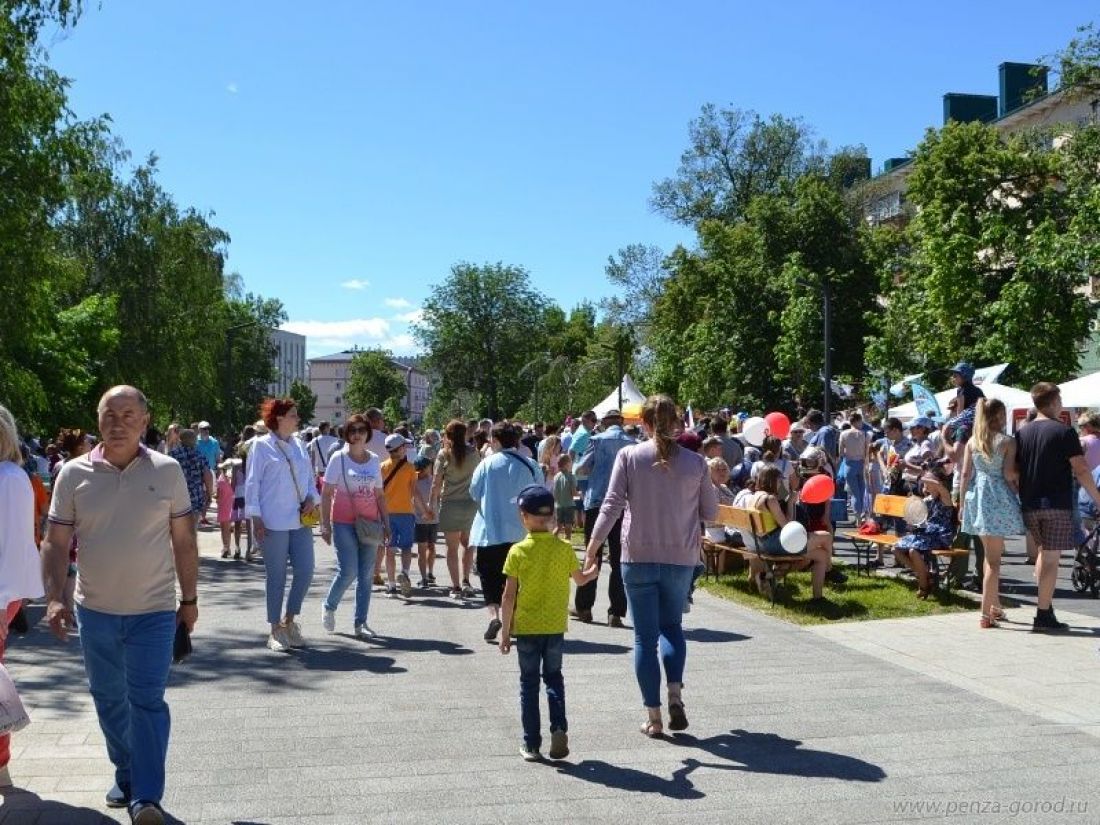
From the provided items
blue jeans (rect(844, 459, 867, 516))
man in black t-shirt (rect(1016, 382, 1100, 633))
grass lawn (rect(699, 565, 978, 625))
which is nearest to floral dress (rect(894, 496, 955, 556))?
grass lawn (rect(699, 565, 978, 625))

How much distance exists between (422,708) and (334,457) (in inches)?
142

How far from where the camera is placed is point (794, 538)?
36.8ft

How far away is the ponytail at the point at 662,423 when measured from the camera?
6.75 meters

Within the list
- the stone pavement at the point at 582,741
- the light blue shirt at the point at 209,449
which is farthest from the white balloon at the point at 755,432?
the stone pavement at the point at 582,741

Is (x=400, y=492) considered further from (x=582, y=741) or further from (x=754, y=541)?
(x=582, y=741)

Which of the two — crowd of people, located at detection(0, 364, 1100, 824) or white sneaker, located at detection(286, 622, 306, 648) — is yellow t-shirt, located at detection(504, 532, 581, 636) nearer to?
crowd of people, located at detection(0, 364, 1100, 824)

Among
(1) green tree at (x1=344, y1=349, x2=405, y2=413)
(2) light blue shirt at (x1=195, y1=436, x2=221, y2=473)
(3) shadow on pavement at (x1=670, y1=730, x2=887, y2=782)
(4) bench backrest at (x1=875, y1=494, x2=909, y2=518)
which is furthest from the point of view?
(1) green tree at (x1=344, y1=349, x2=405, y2=413)

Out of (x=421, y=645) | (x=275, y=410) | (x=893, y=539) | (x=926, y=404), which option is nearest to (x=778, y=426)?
(x=926, y=404)

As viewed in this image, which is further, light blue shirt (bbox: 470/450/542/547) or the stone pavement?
light blue shirt (bbox: 470/450/542/547)

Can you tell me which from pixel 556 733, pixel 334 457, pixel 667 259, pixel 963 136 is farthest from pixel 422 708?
pixel 667 259

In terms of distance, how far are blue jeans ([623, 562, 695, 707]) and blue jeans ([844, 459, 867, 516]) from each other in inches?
534

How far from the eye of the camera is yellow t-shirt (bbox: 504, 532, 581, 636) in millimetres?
6258

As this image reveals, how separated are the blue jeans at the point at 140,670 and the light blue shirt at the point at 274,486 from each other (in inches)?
159

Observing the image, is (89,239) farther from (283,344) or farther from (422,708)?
(283,344)
